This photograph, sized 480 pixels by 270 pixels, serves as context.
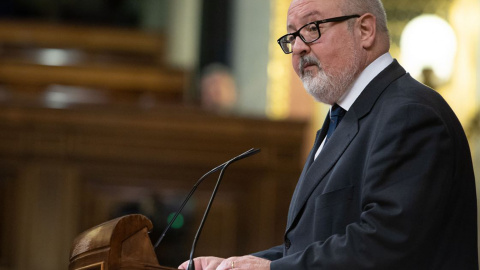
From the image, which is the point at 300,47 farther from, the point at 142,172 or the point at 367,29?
the point at 142,172

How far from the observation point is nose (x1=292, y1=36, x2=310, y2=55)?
232 cm

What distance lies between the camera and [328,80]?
2330mm

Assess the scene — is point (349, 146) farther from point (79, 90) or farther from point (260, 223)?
point (79, 90)

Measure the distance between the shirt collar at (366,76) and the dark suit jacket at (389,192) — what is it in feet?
0.15

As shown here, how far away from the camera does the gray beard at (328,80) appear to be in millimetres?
2328

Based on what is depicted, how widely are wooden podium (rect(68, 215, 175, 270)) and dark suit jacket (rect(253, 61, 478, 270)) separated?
0.31m

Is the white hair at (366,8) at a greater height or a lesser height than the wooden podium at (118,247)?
greater

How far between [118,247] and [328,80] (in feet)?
2.33

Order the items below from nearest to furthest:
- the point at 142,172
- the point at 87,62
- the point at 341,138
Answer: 1. the point at 341,138
2. the point at 142,172
3. the point at 87,62

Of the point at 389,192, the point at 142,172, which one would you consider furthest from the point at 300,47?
the point at 142,172

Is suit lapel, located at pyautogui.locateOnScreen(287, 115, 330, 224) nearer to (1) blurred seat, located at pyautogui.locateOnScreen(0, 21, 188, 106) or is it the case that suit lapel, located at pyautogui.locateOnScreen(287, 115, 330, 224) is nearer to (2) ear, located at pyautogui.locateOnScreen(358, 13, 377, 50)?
(2) ear, located at pyautogui.locateOnScreen(358, 13, 377, 50)

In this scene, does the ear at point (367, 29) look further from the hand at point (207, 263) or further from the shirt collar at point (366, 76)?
the hand at point (207, 263)

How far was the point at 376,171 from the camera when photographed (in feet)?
6.70

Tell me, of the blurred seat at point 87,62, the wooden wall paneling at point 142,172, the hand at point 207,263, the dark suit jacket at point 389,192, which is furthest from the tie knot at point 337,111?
the blurred seat at point 87,62
